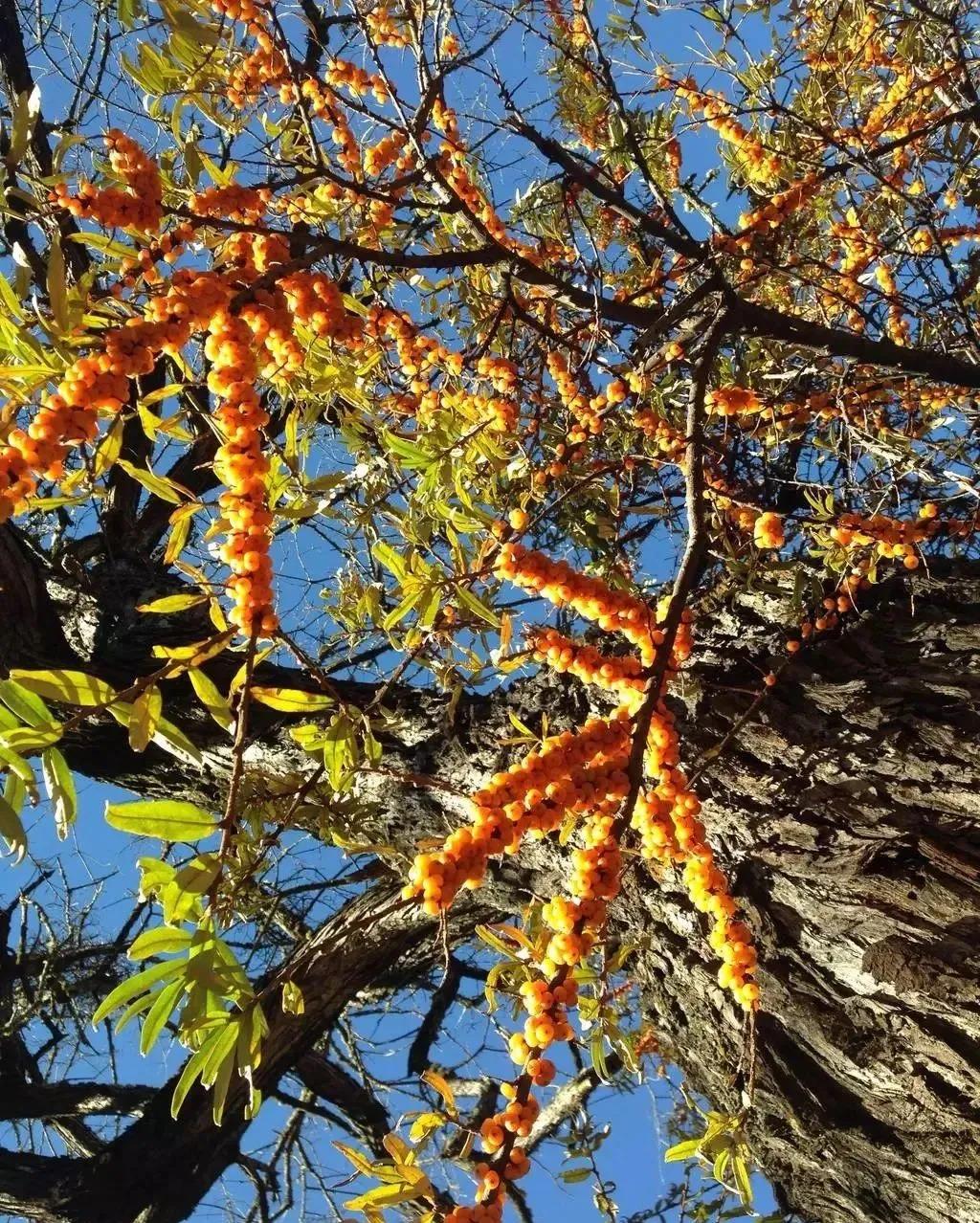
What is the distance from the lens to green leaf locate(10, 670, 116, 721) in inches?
35.6

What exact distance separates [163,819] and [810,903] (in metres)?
1.03

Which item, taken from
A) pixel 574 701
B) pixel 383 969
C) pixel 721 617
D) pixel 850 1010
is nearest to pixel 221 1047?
pixel 850 1010

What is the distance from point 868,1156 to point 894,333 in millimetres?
2071

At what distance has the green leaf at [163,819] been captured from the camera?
38.4 inches

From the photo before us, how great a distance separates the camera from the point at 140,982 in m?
0.94

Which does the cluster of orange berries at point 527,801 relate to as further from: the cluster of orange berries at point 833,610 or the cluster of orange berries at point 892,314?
the cluster of orange berries at point 892,314

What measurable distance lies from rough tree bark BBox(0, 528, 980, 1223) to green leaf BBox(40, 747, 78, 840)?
320 mm

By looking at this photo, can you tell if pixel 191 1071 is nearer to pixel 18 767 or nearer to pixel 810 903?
pixel 18 767

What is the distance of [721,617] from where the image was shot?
1.98 metres

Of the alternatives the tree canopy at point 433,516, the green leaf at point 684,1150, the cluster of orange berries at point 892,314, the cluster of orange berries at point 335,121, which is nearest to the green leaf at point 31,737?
the tree canopy at point 433,516

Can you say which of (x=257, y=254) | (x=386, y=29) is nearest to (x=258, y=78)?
(x=386, y=29)

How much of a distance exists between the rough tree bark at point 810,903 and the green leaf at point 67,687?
0.38 meters

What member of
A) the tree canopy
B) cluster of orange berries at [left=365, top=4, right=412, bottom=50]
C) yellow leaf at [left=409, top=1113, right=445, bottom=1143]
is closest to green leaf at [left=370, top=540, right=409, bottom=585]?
the tree canopy

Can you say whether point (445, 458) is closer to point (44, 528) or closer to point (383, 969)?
point (383, 969)
